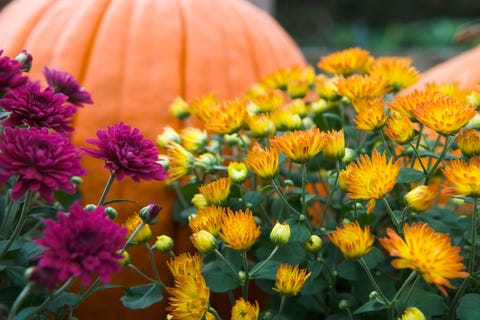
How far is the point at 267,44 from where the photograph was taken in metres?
1.05

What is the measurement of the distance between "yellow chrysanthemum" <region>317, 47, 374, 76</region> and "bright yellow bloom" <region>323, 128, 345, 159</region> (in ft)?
0.66

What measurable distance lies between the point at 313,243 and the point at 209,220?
11cm

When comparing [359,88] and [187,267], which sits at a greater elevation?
[359,88]

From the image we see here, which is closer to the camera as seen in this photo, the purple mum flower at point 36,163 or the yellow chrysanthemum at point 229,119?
the purple mum flower at point 36,163

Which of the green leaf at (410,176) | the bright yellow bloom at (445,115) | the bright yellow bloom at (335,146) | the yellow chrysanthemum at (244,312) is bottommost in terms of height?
the yellow chrysanthemum at (244,312)

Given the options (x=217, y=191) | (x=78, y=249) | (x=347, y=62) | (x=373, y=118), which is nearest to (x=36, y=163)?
(x=78, y=249)

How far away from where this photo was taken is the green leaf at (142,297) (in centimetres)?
57

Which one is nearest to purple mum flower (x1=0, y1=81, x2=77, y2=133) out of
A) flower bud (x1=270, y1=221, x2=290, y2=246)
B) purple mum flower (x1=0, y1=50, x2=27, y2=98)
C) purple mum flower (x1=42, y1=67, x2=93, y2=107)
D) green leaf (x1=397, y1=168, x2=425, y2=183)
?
purple mum flower (x1=0, y1=50, x2=27, y2=98)

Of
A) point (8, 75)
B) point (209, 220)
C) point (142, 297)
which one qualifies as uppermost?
point (8, 75)

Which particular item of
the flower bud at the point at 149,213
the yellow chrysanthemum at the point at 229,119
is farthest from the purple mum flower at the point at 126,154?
the yellow chrysanthemum at the point at 229,119

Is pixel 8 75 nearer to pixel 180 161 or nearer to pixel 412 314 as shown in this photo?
pixel 180 161

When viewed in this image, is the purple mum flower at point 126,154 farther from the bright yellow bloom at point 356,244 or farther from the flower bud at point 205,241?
the bright yellow bloom at point 356,244

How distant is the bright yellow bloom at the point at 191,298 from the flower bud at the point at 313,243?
4.7 inches

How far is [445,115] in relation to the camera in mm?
519
